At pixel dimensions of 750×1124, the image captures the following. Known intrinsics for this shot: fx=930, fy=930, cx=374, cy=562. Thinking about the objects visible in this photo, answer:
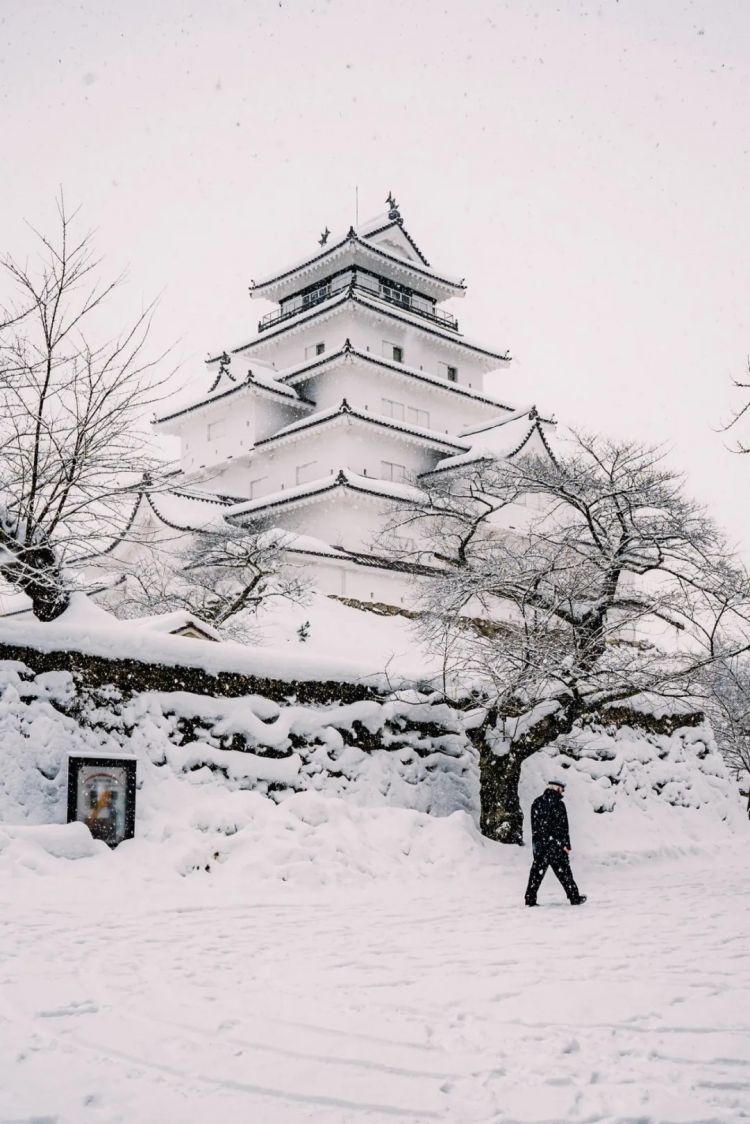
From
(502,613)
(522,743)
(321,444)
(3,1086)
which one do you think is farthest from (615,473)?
(321,444)

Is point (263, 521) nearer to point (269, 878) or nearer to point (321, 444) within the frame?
point (321, 444)

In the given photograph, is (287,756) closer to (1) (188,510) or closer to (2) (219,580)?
(2) (219,580)

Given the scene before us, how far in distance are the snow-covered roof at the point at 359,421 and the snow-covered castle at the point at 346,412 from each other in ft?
0.19

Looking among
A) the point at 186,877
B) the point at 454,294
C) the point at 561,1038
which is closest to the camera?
the point at 561,1038

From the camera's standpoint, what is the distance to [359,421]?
35.3 meters

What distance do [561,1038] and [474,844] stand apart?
8.41 meters

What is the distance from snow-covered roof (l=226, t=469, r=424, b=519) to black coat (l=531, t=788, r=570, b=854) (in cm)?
2284

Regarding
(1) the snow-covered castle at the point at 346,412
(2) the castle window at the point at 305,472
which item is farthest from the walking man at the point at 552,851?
(2) the castle window at the point at 305,472

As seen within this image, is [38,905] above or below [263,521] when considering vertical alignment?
below

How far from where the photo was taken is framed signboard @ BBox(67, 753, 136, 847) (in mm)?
10898

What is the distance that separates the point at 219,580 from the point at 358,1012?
890 inches

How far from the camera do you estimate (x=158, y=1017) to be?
17.5ft

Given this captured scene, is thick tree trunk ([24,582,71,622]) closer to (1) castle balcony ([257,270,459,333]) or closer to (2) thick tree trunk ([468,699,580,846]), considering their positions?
(2) thick tree trunk ([468,699,580,846])

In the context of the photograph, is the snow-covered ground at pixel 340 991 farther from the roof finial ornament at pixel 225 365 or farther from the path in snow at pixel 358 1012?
the roof finial ornament at pixel 225 365
